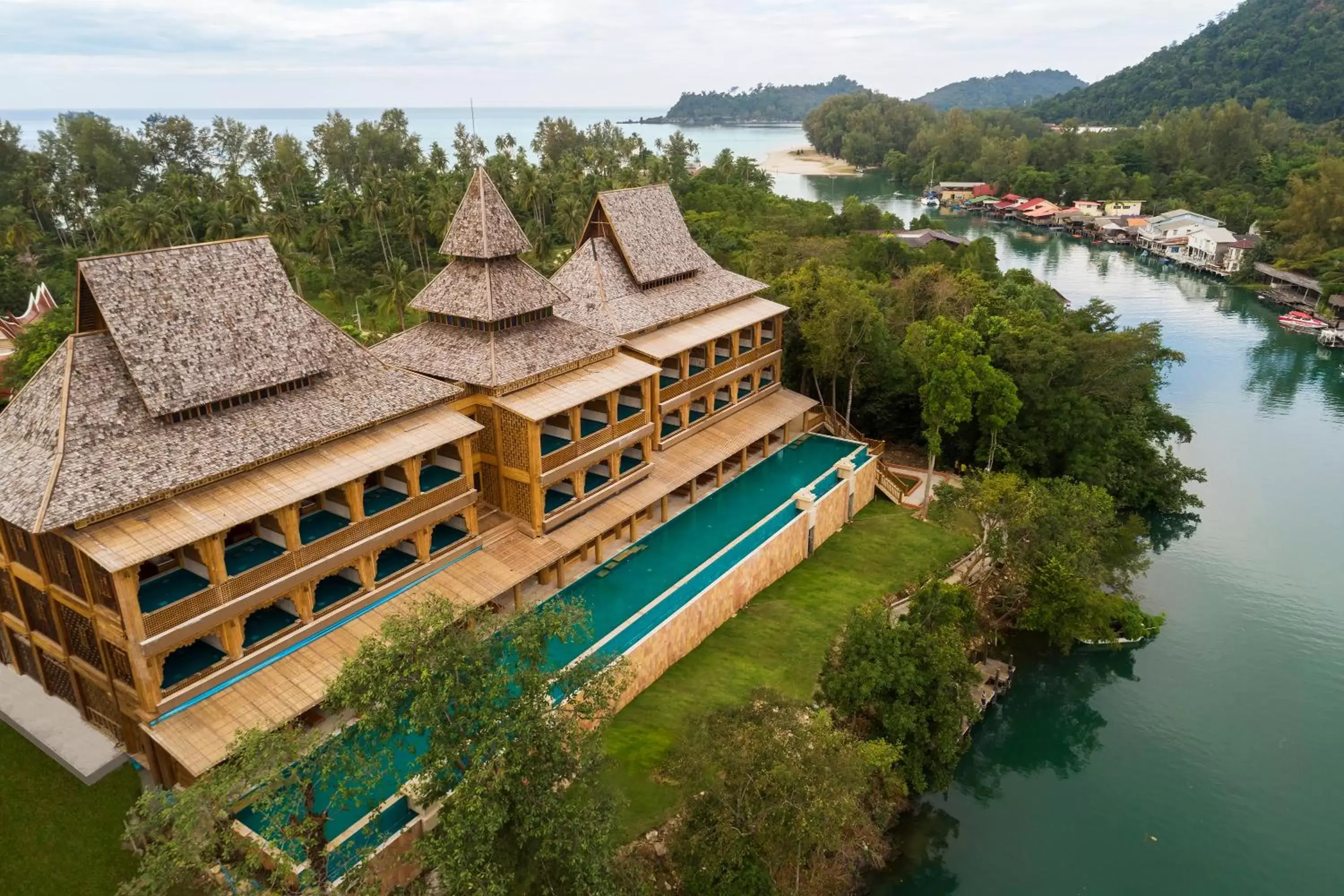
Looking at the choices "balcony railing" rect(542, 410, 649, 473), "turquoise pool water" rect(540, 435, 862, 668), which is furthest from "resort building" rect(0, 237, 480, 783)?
"turquoise pool water" rect(540, 435, 862, 668)

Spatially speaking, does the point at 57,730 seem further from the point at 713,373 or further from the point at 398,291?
the point at 398,291

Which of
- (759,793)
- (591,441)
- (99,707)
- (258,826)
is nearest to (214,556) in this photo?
(99,707)

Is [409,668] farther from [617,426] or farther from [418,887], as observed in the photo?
[617,426]

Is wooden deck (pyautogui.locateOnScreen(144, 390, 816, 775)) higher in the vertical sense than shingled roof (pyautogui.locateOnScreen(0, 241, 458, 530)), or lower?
lower

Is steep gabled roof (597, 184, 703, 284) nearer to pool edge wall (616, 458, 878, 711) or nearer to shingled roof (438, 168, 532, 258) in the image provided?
shingled roof (438, 168, 532, 258)

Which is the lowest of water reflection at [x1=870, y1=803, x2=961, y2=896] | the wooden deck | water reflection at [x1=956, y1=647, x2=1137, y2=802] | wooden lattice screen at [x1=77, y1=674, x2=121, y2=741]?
water reflection at [x1=870, y1=803, x2=961, y2=896]

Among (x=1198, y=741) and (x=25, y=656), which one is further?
(x=1198, y=741)

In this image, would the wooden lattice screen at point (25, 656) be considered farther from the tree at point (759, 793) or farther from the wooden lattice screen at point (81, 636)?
the tree at point (759, 793)
